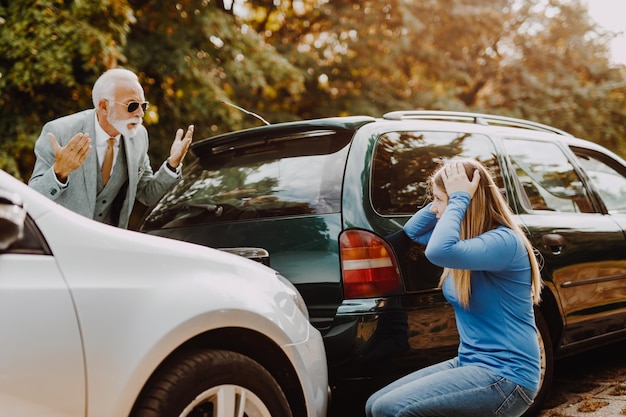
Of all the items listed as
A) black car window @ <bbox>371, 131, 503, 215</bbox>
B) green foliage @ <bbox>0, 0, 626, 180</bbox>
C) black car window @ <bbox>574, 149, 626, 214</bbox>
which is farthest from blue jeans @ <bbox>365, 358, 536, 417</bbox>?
green foliage @ <bbox>0, 0, 626, 180</bbox>

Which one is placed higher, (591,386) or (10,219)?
(10,219)

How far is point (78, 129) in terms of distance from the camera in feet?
13.1

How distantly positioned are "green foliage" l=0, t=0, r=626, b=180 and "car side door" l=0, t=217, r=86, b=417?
11.2 ft

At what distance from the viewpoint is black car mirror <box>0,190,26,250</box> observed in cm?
199

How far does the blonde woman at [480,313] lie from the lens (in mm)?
2934

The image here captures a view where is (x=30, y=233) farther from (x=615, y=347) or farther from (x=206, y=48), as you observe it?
(x=206, y=48)

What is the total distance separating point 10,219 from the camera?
1997mm

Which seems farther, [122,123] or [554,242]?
[554,242]

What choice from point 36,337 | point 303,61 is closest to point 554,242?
point 36,337

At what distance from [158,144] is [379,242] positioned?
8.87 m

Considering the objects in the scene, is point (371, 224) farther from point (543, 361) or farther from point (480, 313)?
point (543, 361)

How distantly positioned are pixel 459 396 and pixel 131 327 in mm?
1317

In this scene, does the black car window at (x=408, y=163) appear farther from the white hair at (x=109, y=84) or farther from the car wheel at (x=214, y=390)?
the white hair at (x=109, y=84)

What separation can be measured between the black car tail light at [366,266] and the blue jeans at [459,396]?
0.57 m
